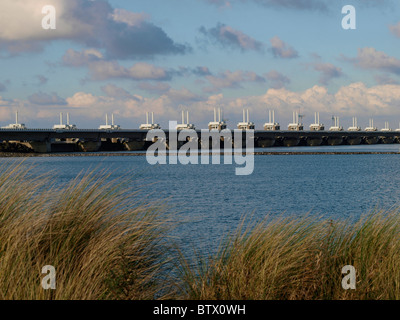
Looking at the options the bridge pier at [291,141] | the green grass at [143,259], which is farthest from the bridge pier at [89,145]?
the green grass at [143,259]

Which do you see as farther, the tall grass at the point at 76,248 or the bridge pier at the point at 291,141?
the bridge pier at the point at 291,141

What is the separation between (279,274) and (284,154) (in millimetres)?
128149

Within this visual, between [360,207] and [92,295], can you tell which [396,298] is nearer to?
[92,295]

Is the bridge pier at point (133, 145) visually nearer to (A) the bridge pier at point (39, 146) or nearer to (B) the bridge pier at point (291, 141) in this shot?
(A) the bridge pier at point (39, 146)

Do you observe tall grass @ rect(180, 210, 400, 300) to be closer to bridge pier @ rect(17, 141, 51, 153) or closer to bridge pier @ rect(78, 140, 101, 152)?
bridge pier @ rect(17, 141, 51, 153)

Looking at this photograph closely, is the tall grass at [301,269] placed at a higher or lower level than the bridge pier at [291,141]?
lower

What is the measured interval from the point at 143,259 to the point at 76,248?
3.51ft

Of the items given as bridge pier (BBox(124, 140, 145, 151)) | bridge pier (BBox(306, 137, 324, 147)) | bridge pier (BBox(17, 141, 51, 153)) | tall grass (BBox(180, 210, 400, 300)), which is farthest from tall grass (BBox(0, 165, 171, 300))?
bridge pier (BBox(306, 137, 324, 147))

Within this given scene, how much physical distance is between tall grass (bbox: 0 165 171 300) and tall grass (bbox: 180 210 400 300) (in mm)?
752

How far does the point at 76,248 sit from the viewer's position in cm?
746

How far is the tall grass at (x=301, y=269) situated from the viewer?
263 inches

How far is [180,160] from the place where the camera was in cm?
12381

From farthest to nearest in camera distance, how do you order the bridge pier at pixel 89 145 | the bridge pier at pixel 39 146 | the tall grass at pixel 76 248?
the bridge pier at pixel 89 145 < the bridge pier at pixel 39 146 < the tall grass at pixel 76 248

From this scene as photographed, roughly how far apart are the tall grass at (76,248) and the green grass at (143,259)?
0.01 meters
